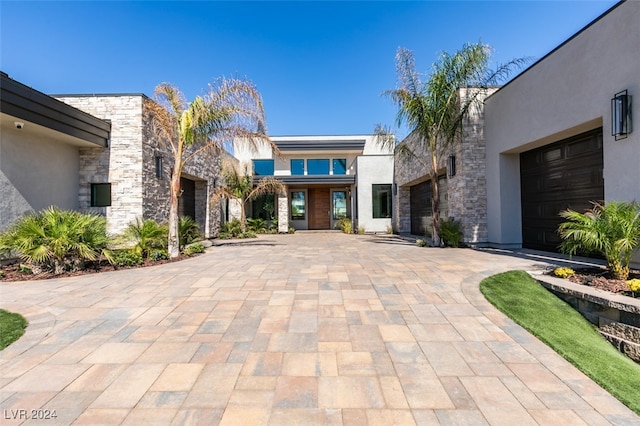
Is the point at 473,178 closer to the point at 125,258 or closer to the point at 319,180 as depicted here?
the point at 319,180

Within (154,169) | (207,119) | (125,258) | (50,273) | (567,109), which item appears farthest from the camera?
(154,169)

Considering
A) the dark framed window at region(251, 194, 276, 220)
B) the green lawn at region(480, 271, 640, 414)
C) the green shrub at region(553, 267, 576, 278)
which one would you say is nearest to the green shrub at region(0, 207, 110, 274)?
the green lawn at region(480, 271, 640, 414)

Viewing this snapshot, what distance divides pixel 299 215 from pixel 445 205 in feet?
37.1

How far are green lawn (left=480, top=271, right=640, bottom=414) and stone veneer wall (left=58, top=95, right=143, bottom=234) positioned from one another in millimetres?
9728

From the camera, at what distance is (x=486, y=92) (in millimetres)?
9430

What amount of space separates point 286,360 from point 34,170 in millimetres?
9105

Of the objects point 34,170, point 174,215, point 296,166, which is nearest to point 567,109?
point 174,215

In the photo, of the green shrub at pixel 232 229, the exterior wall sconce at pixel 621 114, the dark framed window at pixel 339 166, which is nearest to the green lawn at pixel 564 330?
the exterior wall sconce at pixel 621 114

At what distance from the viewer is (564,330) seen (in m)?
3.42

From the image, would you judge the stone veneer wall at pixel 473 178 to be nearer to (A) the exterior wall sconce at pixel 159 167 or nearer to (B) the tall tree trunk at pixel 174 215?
(B) the tall tree trunk at pixel 174 215

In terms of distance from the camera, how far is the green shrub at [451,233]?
945 centimetres

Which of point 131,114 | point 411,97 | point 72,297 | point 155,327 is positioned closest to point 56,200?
point 131,114

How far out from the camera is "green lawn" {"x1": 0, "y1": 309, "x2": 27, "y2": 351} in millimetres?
3102

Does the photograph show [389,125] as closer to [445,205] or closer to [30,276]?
[445,205]
